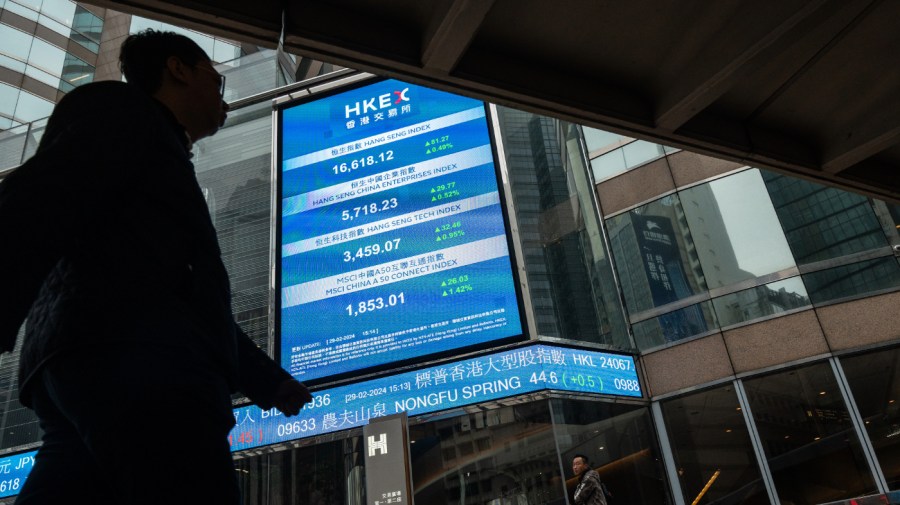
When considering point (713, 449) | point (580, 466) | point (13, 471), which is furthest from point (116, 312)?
point (13, 471)

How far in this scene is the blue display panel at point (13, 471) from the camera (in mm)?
10852

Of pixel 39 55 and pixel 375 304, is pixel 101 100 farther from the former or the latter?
pixel 39 55

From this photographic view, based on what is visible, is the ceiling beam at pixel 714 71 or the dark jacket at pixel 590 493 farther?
the dark jacket at pixel 590 493

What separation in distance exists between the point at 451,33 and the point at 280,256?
877cm

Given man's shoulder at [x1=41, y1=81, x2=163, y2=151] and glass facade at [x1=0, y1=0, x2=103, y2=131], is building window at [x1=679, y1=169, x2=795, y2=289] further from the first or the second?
glass facade at [x1=0, y1=0, x2=103, y2=131]

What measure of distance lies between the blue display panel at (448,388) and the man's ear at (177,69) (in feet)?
26.5

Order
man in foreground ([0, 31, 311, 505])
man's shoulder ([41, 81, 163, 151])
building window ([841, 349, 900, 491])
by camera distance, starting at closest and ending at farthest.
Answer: man in foreground ([0, 31, 311, 505]) < man's shoulder ([41, 81, 163, 151]) < building window ([841, 349, 900, 491])

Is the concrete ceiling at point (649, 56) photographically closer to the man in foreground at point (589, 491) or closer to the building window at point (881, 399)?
the man in foreground at point (589, 491)

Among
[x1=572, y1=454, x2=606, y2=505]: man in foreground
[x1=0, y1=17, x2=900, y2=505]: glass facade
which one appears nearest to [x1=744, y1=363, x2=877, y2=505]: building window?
[x1=0, y1=17, x2=900, y2=505]: glass facade

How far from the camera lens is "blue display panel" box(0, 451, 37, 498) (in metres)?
10.9

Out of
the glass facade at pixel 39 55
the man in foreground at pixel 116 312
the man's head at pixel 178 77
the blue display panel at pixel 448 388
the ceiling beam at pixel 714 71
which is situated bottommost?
the man in foreground at pixel 116 312

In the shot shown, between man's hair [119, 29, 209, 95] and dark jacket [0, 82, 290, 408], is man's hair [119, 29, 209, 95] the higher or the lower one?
the higher one

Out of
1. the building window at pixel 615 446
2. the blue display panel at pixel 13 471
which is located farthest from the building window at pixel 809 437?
the blue display panel at pixel 13 471

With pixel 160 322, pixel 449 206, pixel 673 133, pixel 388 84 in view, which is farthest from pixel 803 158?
pixel 388 84
